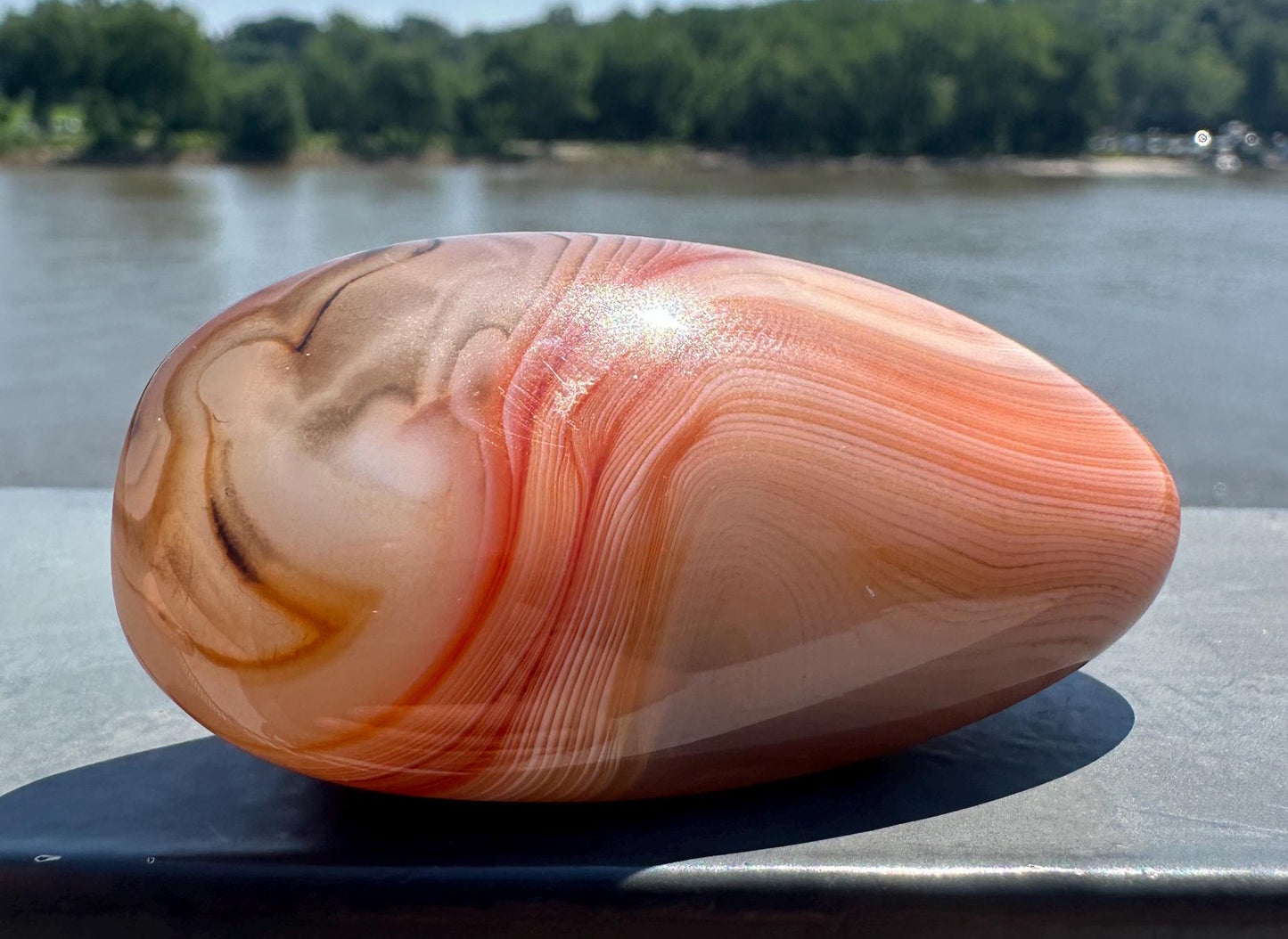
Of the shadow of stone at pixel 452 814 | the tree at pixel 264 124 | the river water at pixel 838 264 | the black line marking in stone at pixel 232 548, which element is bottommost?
the tree at pixel 264 124

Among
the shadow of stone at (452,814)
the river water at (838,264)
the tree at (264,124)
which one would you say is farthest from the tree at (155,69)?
the shadow of stone at (452,814)

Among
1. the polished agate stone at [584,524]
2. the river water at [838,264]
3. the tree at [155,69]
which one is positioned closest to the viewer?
the polished agate stone at [584,524]

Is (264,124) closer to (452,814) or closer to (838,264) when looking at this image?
(838,264)

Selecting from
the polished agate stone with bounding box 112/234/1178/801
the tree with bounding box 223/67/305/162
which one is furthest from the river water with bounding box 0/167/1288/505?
the tree with bounding box 223/67/305/162

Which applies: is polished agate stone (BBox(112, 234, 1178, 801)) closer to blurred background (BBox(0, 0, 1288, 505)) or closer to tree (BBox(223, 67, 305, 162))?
blurred background (BBox(0, 0, 1288, 505))

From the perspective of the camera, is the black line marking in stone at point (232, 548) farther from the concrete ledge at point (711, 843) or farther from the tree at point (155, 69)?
the tree at point (155, 69)

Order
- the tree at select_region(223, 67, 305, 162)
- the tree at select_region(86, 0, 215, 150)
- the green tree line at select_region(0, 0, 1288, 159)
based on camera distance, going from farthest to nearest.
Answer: the tree at select_region(86, 0, 215, 150) < the tree at select_region(223, 67, 305, 162) < the green tree line at select_region(0, 0, 1288, 159)
